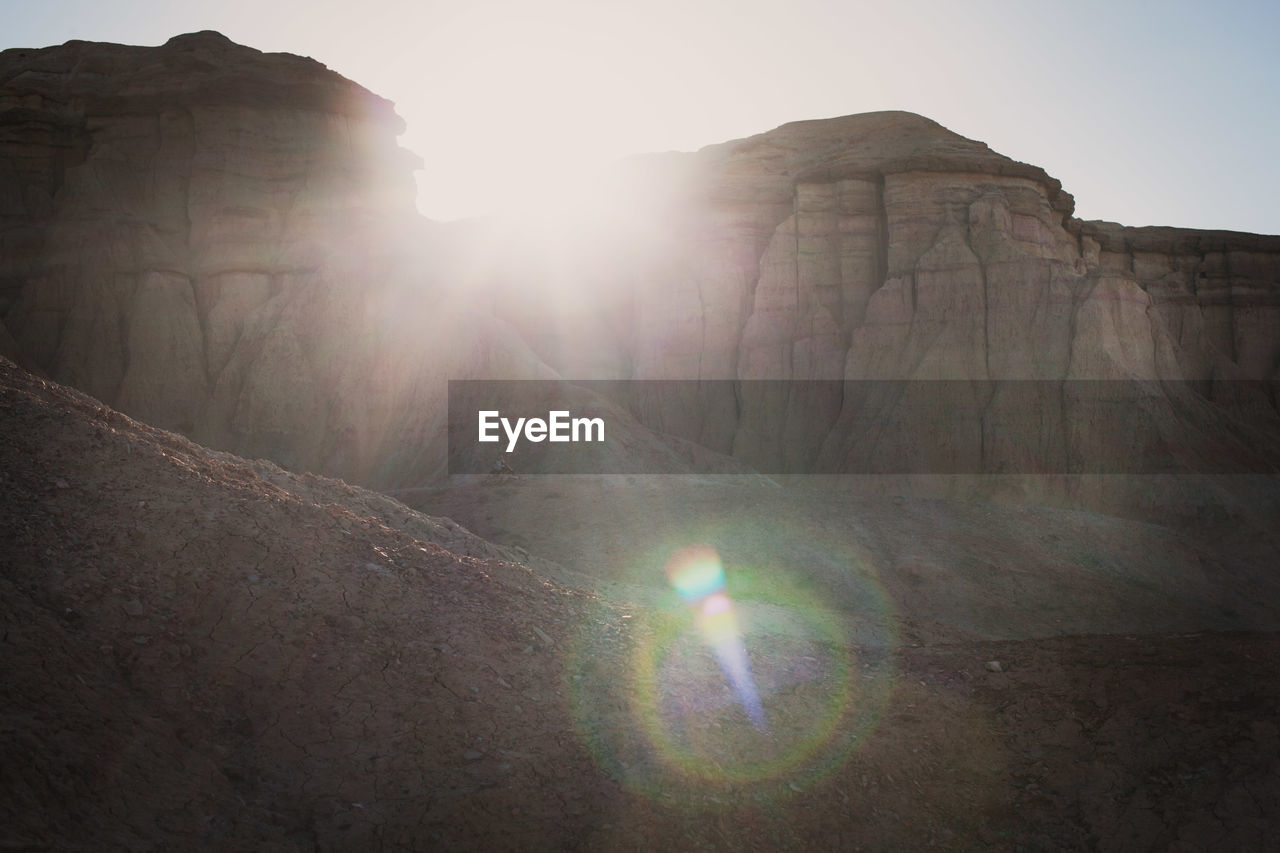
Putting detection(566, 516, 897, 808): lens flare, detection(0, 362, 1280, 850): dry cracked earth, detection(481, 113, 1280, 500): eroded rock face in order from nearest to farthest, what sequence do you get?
1. detection(0, 362, 1280, 850): dry cracked earth
2. detection(566, 516, 897, 808): lens flare
3. detection(481, 113, 1280, 500): eroded rock face

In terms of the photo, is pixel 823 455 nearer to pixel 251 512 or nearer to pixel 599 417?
pixel 599 417

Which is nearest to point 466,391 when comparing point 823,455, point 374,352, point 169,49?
point 374,352

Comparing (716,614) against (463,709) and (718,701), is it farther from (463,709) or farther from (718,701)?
(463,709)

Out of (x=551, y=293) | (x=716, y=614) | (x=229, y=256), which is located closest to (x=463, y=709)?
(x=716, y=614)

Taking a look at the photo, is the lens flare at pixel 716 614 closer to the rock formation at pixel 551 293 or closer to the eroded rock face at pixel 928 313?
the rock formation at pixel 551 293

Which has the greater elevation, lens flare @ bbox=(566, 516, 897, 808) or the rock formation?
the rock formation

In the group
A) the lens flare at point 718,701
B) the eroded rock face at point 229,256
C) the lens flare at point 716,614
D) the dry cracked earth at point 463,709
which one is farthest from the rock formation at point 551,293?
the dry cracked earth at point 463,709

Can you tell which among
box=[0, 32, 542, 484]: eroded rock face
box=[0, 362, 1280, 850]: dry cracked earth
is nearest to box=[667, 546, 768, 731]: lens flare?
box=[0, 362, 1280, 850]: dry cracked earth

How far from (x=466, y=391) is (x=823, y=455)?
580 inches

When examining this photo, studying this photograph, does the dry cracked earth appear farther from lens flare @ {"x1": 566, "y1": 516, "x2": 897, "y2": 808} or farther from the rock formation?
the rock formation

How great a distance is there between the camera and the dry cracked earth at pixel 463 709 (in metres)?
6.70

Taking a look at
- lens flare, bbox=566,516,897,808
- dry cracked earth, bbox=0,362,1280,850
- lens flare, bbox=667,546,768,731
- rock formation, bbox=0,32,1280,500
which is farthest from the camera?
rock formation, bbox=0,32,1280,500

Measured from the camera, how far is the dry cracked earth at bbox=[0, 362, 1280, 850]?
6695mm

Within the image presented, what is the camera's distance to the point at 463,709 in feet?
27.5
